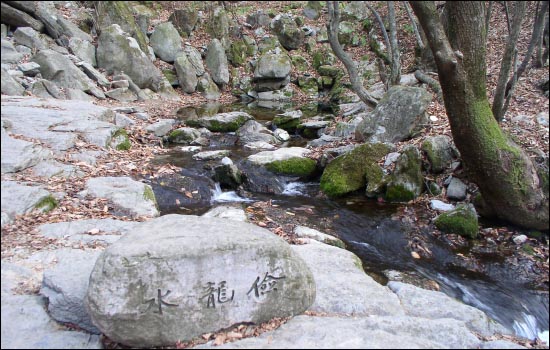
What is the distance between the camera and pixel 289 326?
123 inches

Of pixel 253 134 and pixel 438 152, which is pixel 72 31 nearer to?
pixel 253 134

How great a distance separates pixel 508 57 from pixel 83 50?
13.5m

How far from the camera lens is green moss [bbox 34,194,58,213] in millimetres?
4863

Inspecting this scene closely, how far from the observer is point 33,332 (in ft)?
9.44

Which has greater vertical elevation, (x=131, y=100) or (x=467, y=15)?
(x=467, y=15)

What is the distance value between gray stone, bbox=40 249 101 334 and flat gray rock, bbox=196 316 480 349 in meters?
1.04

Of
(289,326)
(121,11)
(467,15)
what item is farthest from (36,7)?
(289,326)

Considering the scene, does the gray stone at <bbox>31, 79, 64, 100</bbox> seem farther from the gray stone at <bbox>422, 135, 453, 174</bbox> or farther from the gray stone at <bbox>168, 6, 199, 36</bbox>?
the gray stone at <bbox>168, 6, 199, 36</bbox>

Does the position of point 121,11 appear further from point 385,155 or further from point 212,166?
point 385,155

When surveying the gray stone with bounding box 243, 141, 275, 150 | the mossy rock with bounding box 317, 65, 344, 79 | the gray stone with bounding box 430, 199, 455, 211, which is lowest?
the gray stone with bounding box 430, 199, 455, 211

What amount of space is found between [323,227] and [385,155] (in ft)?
7.84

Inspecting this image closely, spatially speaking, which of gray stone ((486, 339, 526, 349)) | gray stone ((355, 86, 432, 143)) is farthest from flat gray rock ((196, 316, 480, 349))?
gray stone ((355, 86, 432, 143))

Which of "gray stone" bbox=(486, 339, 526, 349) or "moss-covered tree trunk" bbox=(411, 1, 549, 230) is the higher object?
"moss-covered tree trunk" bbox=(411, 1, 549, 230)

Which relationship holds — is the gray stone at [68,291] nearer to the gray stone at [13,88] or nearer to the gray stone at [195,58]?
the gray stone at [13,88]
